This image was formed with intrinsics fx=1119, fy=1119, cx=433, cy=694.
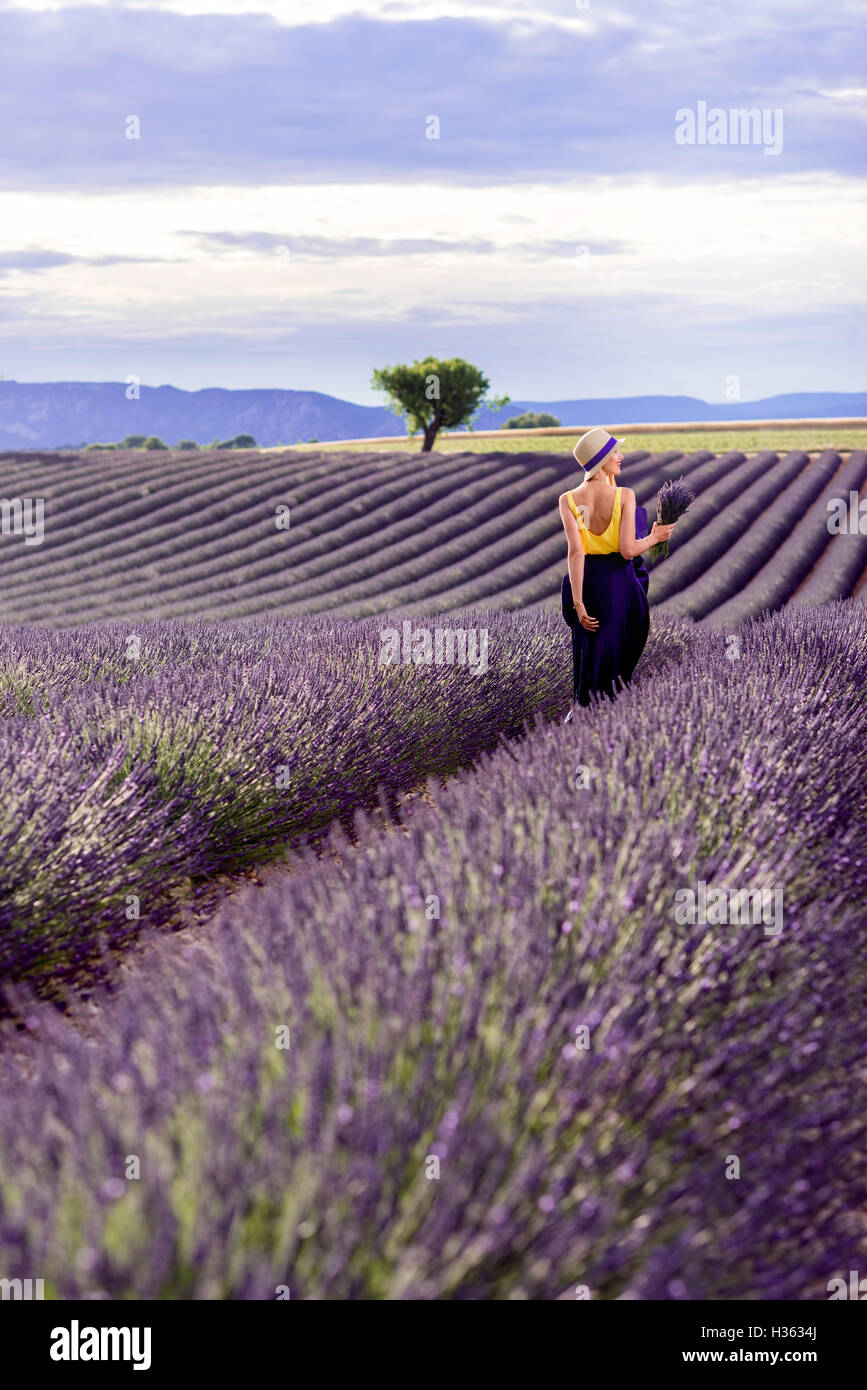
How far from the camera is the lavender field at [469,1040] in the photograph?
1.54 m

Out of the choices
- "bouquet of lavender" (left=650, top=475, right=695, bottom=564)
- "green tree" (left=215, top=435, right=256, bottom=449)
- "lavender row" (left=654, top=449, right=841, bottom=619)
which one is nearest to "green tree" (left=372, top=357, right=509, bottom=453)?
"lavender row" (left=654, top=449, right=841, bottom=619)

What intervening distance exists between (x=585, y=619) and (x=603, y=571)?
26cm

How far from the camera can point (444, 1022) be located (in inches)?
79.0

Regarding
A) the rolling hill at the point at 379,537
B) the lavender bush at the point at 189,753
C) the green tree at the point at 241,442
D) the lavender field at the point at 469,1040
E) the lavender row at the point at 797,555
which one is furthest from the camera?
the green tree at the point at 241,442

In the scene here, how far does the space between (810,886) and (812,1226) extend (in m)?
1.24

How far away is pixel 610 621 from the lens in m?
5.73

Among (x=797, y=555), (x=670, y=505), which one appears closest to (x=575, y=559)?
(x=670, y=505)

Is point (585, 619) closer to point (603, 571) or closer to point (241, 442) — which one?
point (603, 571)

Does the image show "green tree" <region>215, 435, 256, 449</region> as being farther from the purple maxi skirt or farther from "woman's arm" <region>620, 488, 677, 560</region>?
"woman's arm" <region>620, 488, 677, 560</region>

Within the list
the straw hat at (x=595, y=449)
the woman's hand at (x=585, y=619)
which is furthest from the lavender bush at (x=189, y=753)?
the straw hat at (x=595, y=449)

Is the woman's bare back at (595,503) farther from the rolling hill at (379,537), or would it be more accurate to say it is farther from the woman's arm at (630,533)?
the rolling hill at (379,537)
